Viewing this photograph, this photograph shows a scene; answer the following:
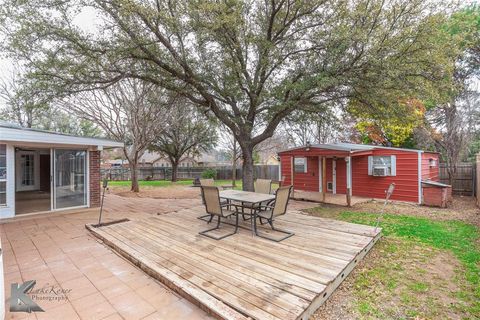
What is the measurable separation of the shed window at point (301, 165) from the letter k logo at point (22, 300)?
10823mm

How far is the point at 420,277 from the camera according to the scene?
335 centimetres

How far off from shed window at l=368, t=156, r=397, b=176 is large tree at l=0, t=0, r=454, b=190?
3224 mm

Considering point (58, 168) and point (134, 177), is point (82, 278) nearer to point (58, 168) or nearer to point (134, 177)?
point (58, 168)

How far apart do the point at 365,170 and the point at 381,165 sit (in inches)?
27.4

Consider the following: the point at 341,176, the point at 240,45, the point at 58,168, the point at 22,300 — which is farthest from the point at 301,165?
the point at 22,300

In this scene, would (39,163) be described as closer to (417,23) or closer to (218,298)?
(218,298)

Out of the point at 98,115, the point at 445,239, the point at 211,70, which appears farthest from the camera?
the point at 98,115

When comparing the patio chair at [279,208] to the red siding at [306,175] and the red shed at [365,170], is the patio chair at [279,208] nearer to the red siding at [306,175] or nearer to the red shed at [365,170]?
the red shed at [365,170]

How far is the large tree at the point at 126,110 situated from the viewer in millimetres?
11742

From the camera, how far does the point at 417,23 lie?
6137 millimetres

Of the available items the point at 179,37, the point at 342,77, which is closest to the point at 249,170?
the point at 342,77

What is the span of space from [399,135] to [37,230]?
59.2 feet

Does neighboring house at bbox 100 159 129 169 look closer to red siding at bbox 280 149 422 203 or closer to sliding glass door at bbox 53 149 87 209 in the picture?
sliding glass door at bbox 53 149 87 209

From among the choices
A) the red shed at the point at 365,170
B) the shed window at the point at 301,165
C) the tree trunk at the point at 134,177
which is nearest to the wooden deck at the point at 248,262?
the red shed at the point at 365,170
